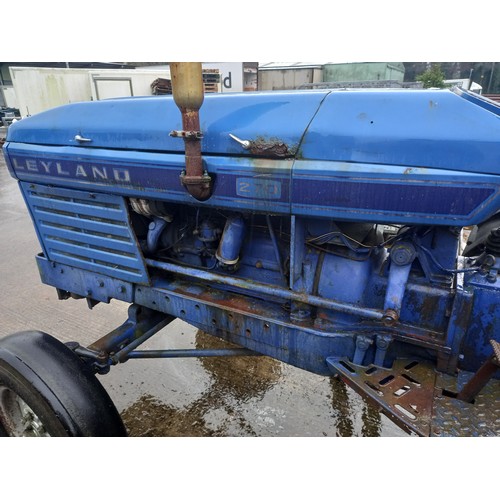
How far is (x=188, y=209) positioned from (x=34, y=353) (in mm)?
1009

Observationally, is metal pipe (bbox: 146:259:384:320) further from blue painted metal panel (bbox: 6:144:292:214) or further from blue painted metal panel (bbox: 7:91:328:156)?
blue painted metal panel (bbox: 7:91:328:156)

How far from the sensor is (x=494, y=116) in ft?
4.59

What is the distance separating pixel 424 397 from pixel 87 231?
1.88 m

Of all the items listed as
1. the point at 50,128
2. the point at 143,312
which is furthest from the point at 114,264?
the point at 50,128

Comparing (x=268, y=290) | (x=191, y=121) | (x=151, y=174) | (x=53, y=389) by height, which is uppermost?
(x=191, y=121)

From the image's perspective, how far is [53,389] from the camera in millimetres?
1746

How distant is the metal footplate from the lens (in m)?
1.45

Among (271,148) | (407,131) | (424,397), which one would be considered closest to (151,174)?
(271,148)

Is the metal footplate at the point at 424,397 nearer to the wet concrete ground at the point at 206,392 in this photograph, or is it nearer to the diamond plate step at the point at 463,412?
the diamond plate step at the point at 463,412

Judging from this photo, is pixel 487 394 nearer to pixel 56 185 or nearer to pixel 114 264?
pixel 114 264

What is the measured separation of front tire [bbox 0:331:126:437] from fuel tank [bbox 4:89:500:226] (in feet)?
2.71

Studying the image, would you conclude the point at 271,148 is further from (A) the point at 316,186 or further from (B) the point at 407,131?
(B) the point at 407,131

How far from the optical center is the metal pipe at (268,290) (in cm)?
172

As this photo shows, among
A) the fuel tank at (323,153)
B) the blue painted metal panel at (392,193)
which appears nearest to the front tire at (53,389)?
the fuel tank at (323,153)
